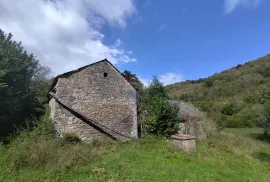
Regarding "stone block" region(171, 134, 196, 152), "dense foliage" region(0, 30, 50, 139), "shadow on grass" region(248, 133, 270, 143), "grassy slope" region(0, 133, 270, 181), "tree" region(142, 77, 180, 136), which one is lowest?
"grassy slope" region(0, 133, 270, 181)

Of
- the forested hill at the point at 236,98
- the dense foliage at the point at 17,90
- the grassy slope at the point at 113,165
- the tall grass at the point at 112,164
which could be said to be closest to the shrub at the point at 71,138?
the tall grass at the point at 112,164

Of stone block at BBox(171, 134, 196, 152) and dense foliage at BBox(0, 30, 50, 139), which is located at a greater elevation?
dense foliage at BBox(0, 30, 50, 139)

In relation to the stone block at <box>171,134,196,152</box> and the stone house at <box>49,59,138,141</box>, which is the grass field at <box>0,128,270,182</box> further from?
the stone house at <box>49,59,138,141</box>

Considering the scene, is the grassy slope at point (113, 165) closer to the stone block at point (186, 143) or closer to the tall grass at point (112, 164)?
the tall grass at point (112, 164)

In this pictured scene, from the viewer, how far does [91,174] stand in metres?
9.13

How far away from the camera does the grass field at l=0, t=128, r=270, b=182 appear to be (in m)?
9.07

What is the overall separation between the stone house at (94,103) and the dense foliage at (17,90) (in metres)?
5.18

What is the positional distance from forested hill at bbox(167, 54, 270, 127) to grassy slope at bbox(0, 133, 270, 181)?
1507 centimetres

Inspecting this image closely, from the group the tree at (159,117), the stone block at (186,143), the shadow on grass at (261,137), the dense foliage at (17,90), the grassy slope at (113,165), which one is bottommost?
the grassy slope at (113,165)

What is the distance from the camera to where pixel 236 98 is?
4247 centimetres

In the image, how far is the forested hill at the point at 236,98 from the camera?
31358mm

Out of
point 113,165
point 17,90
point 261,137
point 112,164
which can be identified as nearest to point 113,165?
point 113,165

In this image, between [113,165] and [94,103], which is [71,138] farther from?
[113,165]

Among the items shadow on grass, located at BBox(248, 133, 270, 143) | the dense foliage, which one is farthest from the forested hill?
the dense foliage
